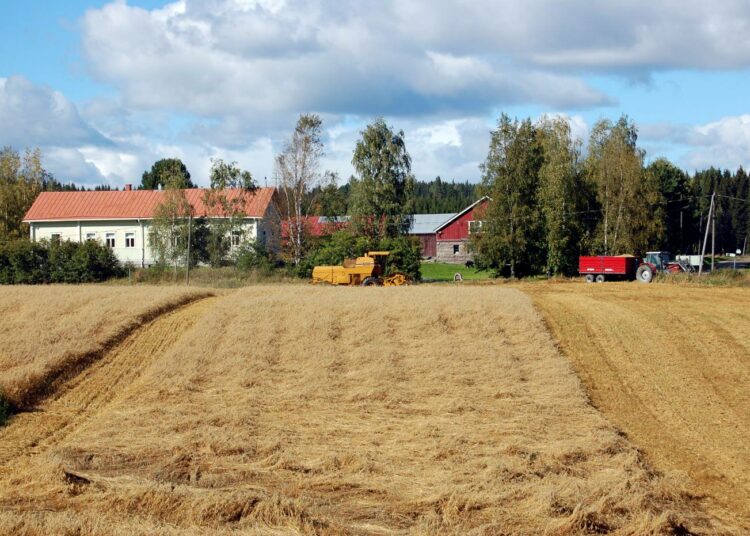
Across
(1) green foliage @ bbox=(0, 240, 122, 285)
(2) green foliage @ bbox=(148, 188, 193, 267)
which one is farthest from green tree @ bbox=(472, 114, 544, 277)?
(1) green foliage @ bbox=(0, 240, 122, 285)

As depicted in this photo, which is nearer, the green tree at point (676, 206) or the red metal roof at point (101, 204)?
the red metal roof at point (101, 204)

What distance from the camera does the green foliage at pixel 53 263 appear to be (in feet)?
163

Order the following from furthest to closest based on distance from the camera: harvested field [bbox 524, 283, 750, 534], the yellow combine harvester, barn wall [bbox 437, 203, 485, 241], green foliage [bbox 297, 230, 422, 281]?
barn wall [bbox 437, 203, 485, 241]
green foliage [bbox 297, 230, 422, 281]
the yellow combine harvester
harvested field [bbox 524, 283, 750, 534]

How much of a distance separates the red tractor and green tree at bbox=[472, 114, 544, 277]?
21.3ft

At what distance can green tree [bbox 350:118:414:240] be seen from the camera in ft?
188

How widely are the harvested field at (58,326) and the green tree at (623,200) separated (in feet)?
113

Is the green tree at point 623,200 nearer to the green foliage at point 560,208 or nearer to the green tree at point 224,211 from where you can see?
the green foliage at point 560,208

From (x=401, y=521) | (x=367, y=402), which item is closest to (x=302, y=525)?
(x=401, y=521)

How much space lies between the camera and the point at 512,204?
54312 millimetres

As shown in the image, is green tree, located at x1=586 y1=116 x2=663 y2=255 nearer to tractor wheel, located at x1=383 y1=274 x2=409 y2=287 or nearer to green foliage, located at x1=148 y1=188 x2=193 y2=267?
tractor wheel, located at x1=383 y1=274 x2=409 y2=287

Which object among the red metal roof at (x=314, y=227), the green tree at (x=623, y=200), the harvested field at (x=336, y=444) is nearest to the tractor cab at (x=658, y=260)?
the green tree at (x=623, y=200)

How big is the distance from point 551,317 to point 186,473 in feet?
60.8

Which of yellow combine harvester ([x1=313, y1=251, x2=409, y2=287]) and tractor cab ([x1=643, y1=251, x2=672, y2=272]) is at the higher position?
tractor cab ([x1=643, y1=251, x2=672, y2=272])

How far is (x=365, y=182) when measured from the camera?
190 feet
